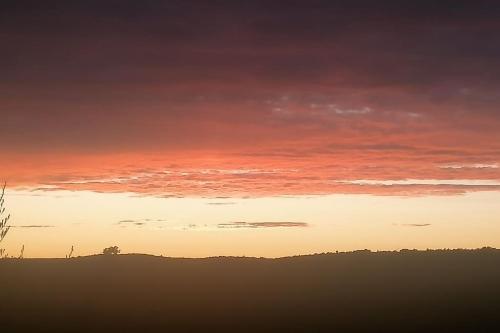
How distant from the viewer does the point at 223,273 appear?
54.2 metres

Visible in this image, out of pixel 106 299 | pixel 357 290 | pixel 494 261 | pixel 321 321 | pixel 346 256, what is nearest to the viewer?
pixel 321 321

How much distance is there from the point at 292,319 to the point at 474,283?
621 inches

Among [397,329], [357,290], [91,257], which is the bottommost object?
[397,329]

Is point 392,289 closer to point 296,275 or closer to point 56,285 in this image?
point 296,275

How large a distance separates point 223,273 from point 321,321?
18663 mm

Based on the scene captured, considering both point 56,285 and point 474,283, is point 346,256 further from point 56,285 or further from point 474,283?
point 56,285

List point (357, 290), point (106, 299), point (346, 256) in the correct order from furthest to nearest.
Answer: point (346, 256) < point (357, 290) < point (106, 299)

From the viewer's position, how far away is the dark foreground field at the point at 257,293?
3534 cm

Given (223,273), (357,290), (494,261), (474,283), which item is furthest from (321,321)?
(494,261)

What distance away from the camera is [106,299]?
4253 cm

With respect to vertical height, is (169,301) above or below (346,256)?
below

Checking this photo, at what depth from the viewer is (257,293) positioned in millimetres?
45594

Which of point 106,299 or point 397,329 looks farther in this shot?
point 106,299

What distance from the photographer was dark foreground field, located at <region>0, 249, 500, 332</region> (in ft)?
116
